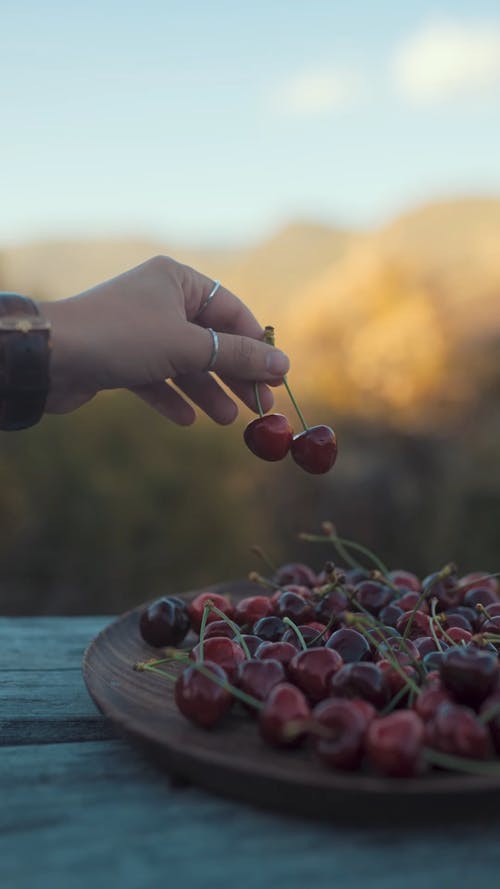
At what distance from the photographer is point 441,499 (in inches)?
176

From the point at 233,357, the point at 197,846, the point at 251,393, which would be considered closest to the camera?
the point at 197,846

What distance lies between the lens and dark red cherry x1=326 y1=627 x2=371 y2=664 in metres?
0.90

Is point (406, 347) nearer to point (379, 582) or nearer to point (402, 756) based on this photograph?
point (379, 582)

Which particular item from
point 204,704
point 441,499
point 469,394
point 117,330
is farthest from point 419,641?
point 469,394

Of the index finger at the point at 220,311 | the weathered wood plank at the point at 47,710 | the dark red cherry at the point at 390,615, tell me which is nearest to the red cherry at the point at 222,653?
the weathered wood plank at the point at 47,710

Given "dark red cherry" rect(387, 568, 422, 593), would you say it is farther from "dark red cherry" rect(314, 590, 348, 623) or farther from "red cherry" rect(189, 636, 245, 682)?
"red cherry" rect(189, 636, 245, 682)

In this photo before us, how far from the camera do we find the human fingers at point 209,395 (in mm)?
1367

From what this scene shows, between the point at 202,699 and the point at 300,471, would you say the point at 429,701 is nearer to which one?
the point at 202,699

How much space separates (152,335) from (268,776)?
0.56 m

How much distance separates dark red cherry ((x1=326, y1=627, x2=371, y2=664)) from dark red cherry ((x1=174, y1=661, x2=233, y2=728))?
16cm

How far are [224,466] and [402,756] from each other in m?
3.11

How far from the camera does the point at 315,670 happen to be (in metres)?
0.83

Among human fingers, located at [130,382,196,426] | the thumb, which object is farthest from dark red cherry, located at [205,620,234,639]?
human fingers, located at [130,382,196,426]

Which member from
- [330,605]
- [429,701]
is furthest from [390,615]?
[429,701]
